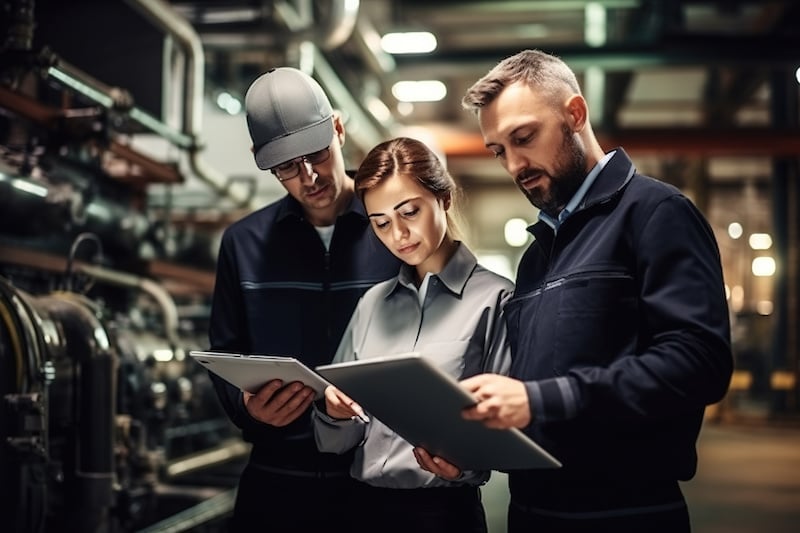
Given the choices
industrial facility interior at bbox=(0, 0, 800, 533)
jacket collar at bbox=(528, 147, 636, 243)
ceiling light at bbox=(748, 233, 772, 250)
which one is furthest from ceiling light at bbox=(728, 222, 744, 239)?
jacket collar at bbox=(528, 147, 636, 243)

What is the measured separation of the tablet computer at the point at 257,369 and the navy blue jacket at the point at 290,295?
283 millimetres

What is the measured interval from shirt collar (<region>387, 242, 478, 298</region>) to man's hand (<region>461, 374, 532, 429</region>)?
41cm

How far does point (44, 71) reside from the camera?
275 centimetres

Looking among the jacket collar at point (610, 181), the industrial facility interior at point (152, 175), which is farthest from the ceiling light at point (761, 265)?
the jacket collar at point (610, 181)

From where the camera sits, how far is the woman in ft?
5.42

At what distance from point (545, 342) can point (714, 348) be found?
0.28m

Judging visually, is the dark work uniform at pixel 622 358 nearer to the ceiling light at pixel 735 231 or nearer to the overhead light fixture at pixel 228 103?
the overhead light fixture at pixel 228 103

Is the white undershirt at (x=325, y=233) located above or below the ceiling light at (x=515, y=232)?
below

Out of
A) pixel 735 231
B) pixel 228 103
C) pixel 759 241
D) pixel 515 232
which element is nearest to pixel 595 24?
pixel 228 103

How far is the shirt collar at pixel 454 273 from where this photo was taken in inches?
67.6

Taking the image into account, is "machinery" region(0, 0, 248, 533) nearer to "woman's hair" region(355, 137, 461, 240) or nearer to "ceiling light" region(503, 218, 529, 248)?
"woman's hair" region(355, 137, 461, 240)

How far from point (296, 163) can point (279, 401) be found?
0.54 metres

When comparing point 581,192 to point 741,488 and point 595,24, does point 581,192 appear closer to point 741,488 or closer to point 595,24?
point 741,488

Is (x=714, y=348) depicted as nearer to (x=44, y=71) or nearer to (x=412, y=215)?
(x=412, y=215)
